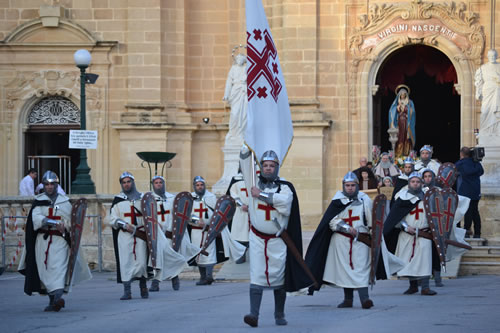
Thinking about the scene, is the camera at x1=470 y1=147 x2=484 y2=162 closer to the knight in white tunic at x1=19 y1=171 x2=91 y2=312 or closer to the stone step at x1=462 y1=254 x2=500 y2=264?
the stone step at x1=462 y1=254 x2=500 y2=264

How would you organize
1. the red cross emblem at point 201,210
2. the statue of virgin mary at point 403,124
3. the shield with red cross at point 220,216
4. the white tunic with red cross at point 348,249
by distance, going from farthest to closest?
the statue of virgin mary at point 403,124
the red cross emblem at point 201,210
the shield with red cross at point 220,216
the white tunic with red cross at point 348,249

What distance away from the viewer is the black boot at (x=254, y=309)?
13.5 meters

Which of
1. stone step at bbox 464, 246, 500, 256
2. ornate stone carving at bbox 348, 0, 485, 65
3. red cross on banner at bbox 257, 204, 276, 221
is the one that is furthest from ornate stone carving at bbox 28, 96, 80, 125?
red cross on banner at bbox 257, 204, 276, 221

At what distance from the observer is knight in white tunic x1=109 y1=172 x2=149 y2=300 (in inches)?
691

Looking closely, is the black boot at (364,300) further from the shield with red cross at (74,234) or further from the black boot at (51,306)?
the black boot at (51,306)

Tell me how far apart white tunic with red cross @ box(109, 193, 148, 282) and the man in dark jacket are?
22.6ft

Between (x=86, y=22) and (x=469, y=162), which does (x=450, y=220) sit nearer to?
(x=469, y=162)

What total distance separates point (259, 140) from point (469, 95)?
54.3ft

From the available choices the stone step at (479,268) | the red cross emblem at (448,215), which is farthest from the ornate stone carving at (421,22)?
the red cross emblem at (448,215)

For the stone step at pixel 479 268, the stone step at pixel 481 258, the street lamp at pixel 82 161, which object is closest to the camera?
the stone step at pixel 479 268

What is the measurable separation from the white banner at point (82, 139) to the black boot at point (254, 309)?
11.6 m

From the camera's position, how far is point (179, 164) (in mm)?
30844

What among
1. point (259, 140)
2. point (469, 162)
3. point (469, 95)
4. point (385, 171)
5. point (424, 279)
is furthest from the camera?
point (469, 95)

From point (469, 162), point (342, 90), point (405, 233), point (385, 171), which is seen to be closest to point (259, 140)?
point (405, 233)
